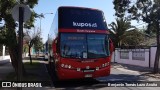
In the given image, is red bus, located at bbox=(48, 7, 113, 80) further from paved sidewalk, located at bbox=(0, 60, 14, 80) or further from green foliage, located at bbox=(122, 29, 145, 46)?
green foliage, located at bbox=(122, 29, 145, 46)

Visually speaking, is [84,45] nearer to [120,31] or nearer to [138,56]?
[138,56]

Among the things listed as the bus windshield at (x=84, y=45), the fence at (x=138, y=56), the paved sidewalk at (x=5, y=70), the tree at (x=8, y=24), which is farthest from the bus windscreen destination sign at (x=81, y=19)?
the fence at (x=138, y=56)

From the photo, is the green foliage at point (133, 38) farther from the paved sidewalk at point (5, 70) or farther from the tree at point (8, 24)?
the tree at point (8, 24)

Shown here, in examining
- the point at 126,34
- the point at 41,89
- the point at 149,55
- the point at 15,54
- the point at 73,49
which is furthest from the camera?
the point at 126,34

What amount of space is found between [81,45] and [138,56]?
2250 cm

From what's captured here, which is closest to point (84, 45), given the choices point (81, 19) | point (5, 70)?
point (81, 19)

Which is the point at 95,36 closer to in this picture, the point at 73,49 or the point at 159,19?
the point at 73,49

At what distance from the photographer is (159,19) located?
22.3 m

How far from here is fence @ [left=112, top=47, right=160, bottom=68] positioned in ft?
106

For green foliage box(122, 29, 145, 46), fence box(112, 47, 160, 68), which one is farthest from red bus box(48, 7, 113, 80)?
green foliage box(122, 29, 145, 46)

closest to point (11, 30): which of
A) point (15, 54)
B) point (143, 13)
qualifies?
point (15, 54)

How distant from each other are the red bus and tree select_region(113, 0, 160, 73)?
818cm

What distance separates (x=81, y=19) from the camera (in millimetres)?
15141

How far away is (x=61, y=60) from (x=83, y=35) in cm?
164
